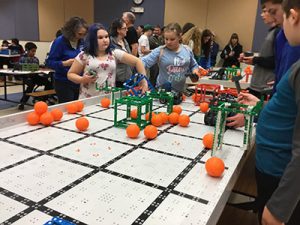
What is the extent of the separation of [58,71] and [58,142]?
61.2 inches

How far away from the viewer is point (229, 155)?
1.29 meters

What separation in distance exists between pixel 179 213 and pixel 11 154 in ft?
2.45

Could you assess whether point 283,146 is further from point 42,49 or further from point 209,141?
point 42,49

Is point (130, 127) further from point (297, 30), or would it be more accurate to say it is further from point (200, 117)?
point (297, 30)

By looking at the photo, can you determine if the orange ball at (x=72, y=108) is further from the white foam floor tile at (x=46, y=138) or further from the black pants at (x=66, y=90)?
the black pants at (x=66, y=90)

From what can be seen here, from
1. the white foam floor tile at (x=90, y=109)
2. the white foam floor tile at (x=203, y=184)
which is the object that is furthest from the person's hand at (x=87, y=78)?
the white foam floor tile at (x=203, y=184)

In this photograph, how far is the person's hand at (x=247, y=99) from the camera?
4.46 ft

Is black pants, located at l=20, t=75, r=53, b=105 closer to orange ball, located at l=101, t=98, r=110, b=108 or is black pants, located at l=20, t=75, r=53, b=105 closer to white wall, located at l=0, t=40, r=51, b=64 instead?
orange ball, located at l=101, t=98, r=110, b=108

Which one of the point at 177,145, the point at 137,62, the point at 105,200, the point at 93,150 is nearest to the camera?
the point at 105,200

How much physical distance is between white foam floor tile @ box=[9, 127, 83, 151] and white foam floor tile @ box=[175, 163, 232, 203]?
62cm

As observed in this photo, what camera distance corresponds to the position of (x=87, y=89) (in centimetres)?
225

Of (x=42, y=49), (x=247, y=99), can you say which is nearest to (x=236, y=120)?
(x=247, y=99)

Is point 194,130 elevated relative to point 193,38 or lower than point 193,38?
lower

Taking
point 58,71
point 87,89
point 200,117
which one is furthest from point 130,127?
point 58,71
